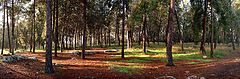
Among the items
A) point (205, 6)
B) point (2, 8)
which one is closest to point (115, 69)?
point (205, 6)

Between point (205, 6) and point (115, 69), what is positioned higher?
point (205, 6)

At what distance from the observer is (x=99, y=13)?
65.8 m

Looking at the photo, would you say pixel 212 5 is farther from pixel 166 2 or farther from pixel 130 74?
pixel 130 74

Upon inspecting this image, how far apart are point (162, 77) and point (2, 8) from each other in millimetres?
33975

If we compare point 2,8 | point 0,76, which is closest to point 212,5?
point 2,8

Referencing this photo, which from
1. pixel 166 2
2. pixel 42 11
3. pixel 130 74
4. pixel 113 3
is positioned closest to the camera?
pixel 130 74

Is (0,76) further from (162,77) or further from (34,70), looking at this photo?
(162,77)

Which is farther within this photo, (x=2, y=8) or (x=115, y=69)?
(x=2, y=8)

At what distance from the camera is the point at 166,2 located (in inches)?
1785

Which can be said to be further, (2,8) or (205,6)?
(2,8)

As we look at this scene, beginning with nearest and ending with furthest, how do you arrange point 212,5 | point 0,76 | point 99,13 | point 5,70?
1. point 0,76
2. point 5,70
3. point 212,5
4. point 99,13

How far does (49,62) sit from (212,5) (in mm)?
29617

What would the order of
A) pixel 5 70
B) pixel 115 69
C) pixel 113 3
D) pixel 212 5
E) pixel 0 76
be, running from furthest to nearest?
pixel 212 5, pixel 113 3, pixel 115 69, pixel 5 70, pixel 0 76

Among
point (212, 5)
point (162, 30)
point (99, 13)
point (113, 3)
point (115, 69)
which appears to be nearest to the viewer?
point (115, 69)
